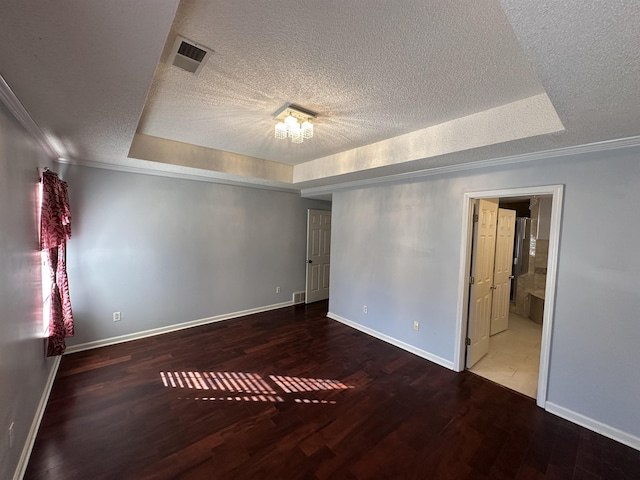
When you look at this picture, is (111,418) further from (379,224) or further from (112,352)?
(379,224)

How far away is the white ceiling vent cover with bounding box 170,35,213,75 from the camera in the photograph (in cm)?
139

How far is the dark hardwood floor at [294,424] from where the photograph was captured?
5.81 feet

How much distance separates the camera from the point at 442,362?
3.13m

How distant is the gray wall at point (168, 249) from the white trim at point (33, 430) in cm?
84

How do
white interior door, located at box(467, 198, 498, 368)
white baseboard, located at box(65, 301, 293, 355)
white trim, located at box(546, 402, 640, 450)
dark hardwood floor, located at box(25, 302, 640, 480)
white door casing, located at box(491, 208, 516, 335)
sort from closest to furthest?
dark hardwood floor, located at box(25, 302, 640, 480) < white trim, located at box(546, 402, 640, 450) < white interior door, located at box(467, 198, 498, 368) < white baseboard, located at box(65, 301, 293, 355) < white door casing, located at box(491, 208, 516, 335)

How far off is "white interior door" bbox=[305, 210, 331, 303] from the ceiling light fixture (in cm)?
305

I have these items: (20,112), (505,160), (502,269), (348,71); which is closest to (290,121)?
(348,71)

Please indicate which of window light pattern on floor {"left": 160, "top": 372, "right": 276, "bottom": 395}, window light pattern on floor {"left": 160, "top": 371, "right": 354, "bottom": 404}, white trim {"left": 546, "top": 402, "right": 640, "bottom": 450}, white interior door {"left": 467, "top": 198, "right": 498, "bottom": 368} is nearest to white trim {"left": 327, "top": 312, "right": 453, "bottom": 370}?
white interior door {"left": 467, "top": 198, "right": 498, "bottom": 368}

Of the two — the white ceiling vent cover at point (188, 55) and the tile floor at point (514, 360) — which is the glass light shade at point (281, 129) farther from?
the tile floor at point (514, 360)

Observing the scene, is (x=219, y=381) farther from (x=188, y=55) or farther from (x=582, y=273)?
(x=582, y=273)

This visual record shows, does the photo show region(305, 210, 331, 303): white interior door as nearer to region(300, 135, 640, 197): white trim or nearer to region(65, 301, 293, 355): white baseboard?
region(65, 301, 293, 355): white baseboard

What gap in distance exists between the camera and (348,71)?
1.63 m

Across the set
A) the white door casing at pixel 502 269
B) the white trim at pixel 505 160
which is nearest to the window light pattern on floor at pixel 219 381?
the white trim at pixel 505 160

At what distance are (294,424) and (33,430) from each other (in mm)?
1878
